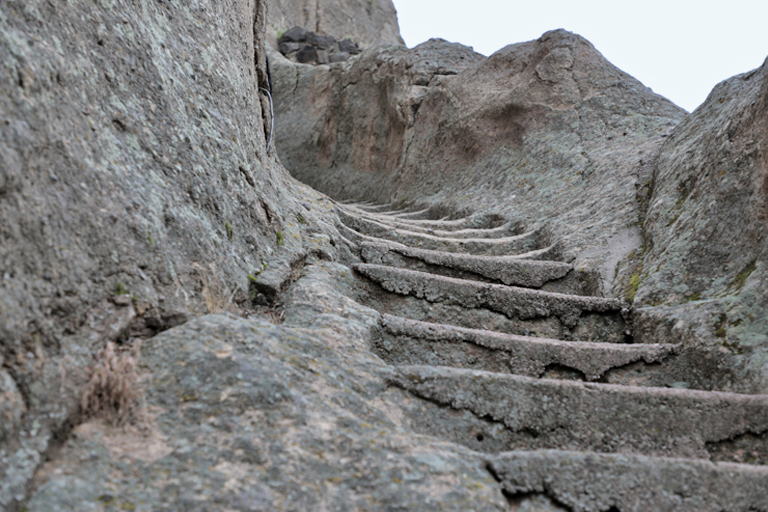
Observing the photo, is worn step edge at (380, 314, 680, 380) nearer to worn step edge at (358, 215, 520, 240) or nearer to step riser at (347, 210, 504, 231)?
worn step edge at (358, 215, 520, 240)

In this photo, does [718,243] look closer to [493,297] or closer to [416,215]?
[493,297]

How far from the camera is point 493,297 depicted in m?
2.96

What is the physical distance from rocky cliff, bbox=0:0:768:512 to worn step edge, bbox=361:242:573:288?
0.06 feet

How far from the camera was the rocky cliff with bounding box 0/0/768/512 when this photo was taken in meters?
1.42

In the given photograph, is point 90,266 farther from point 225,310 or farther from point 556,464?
point 556,464

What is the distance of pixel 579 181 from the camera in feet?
15.4

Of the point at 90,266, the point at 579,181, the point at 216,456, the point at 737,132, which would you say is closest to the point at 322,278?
the point at 90,266

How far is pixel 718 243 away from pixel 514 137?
10.7 feet

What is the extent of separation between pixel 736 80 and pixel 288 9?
47.4ft

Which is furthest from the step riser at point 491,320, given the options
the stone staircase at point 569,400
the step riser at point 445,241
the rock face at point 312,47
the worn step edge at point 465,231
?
the rock face at point 312,47

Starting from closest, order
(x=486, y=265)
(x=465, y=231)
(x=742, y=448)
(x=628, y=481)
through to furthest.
→ 1. (x=628, y=481)
2. (x=742, y=448)
3. (x=486, y=265)
4. (x=465, y=231)

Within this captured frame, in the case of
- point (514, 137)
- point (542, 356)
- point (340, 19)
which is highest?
point (340, 19)

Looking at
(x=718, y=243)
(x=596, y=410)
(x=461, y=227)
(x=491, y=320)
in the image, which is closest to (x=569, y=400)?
(x=596, y=410)

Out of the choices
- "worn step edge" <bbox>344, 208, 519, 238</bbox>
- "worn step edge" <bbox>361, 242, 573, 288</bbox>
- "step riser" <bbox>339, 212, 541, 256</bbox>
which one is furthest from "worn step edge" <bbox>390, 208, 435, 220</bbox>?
"worn step edge" <bbox>361, 242, 573, 288</bbox>
